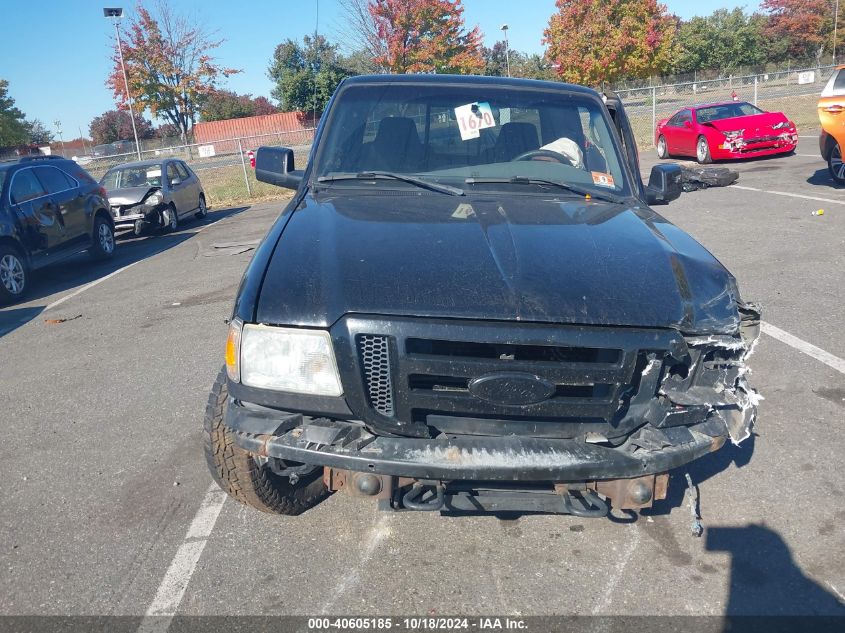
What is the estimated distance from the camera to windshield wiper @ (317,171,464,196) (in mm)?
3596

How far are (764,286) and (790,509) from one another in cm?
401

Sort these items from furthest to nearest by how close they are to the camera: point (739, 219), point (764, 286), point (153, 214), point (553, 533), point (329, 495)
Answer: point (153, 214) → point (739, 219) → point (764, 286) → point (329, 495) → point (553, 533)

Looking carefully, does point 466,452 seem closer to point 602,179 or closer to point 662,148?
point 602,179

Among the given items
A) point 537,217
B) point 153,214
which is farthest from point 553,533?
point 153,214

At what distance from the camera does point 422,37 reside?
99.9ft

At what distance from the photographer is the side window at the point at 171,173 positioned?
48.4 feet

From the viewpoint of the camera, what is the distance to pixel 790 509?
10.6 ft

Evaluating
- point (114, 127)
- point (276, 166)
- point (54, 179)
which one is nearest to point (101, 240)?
point (54, 179)

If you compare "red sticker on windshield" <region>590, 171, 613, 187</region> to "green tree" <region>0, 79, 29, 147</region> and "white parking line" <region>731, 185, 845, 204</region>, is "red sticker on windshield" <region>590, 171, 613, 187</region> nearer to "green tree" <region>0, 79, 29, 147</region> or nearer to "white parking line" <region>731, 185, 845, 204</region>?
"white parking line" <region>731, 185, 845, 204</region>

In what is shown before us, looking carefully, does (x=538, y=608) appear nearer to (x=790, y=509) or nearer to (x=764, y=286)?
(x=790, y=509)

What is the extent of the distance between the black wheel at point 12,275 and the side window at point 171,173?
19.3ft

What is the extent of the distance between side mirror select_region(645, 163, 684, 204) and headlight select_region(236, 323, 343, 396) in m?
2.58

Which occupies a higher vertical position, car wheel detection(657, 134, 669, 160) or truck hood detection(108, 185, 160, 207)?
truck hood detection(108, 185, 160, 207)

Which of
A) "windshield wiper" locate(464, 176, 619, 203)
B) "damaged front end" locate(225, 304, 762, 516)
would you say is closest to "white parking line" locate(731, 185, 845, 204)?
"windshield wiper" locate(464, 176, 619, 203)
